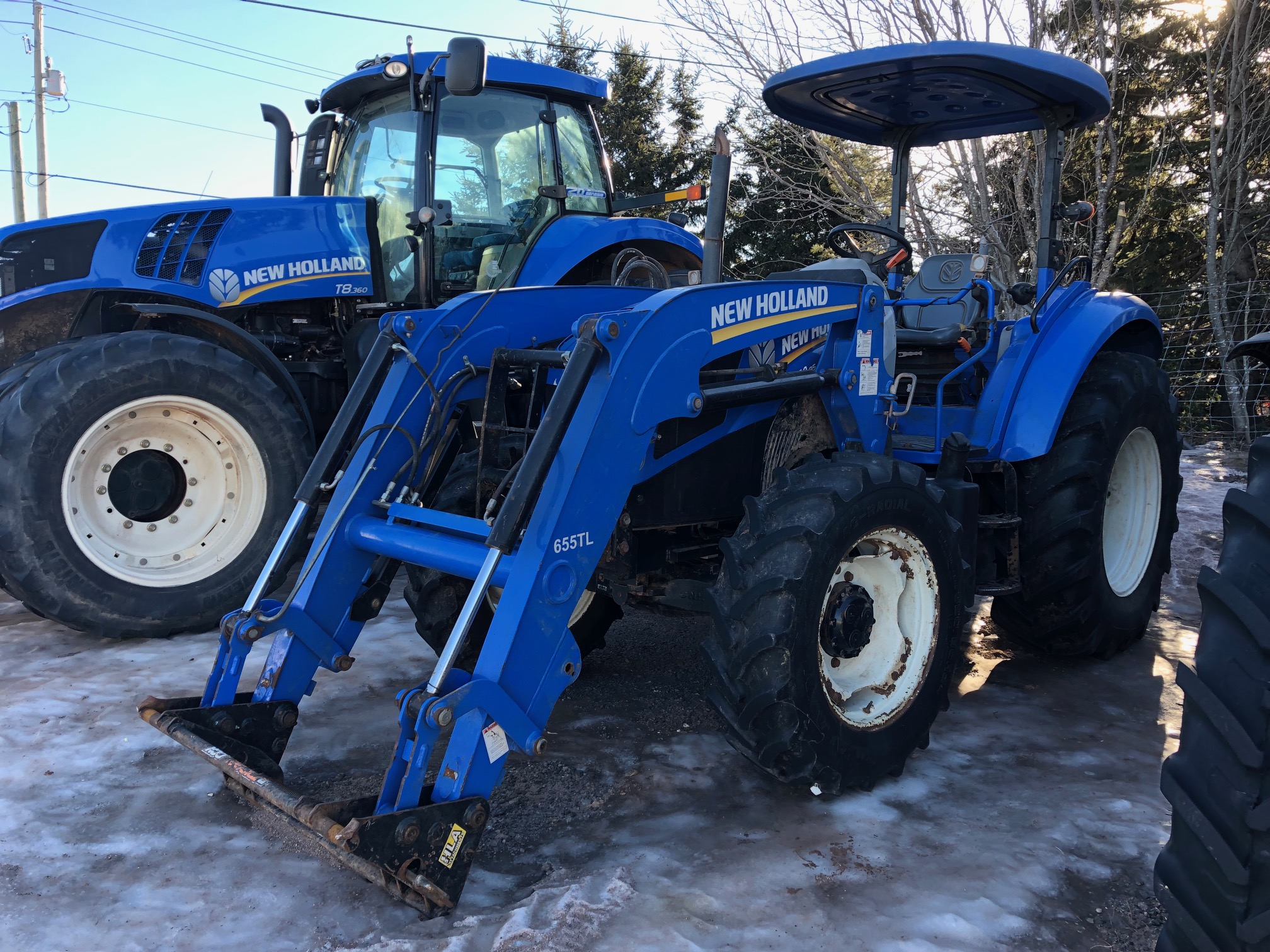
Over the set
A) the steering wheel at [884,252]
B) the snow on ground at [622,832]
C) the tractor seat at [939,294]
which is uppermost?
the steering wheel at [884,252]

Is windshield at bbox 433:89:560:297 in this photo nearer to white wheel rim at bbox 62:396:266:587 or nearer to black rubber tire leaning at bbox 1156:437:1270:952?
white wheel rim at bbox 62:396:266:587

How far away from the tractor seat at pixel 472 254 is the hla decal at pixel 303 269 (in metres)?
0.50

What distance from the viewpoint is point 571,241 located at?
19.9ft

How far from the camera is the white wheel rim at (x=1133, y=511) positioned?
467 cm

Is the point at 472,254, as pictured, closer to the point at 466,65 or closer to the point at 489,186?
the point at 489,186

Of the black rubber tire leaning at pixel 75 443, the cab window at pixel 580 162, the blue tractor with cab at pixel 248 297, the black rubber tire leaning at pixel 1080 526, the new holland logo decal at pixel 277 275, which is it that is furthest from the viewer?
the cab window at pixel 580 162

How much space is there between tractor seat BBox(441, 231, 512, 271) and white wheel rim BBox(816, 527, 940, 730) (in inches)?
142

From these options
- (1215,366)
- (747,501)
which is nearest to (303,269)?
(747,501)

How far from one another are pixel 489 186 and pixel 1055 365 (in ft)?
11.5

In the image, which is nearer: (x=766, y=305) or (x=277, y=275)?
(x=766, y=305)

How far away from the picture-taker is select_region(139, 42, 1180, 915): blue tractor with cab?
8.54ft

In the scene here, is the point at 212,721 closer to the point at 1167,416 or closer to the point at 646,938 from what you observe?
the point at 646,938

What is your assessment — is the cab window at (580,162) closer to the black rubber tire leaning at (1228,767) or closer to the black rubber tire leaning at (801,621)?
the black rubber tire leaning at (801,621)

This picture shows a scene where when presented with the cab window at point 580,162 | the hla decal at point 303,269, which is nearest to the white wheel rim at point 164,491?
the hla decal at point 303,269
